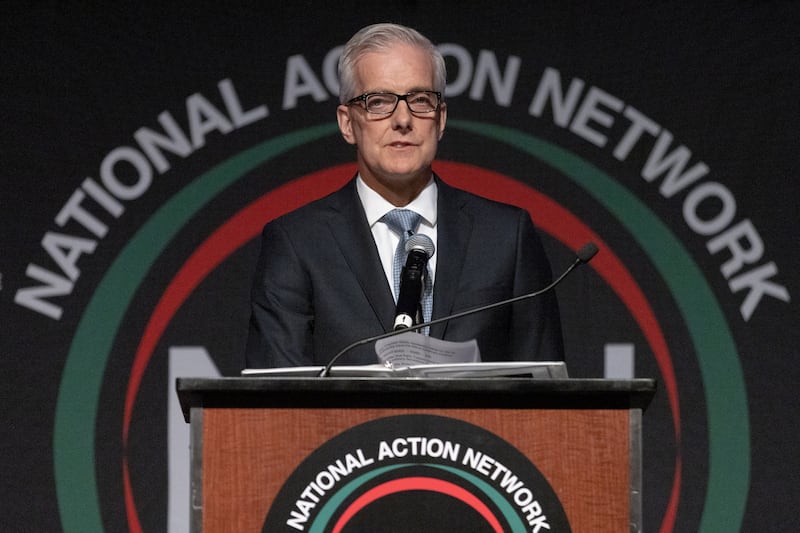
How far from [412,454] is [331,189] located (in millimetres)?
2021

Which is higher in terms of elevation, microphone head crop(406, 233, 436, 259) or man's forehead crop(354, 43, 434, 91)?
man's forehead crop(354, 43, 434, 91)

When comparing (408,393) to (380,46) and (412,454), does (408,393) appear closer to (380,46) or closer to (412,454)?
(412,454)

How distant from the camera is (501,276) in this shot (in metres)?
2.57

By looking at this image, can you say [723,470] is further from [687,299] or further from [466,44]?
[466,44]

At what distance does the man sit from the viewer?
8.16 ft

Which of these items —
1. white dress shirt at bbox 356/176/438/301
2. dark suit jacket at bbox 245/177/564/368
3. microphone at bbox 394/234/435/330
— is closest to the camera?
microphone at bbox 394/234/435/330

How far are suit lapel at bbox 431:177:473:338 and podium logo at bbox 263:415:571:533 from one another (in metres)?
0.64

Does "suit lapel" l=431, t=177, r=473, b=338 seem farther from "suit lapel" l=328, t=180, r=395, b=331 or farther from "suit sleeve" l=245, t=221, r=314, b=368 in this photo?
"suit sleeve" l=245, t=221, r=314, b=368

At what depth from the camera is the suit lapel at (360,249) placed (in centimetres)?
248

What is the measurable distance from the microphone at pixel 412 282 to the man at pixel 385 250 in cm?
21

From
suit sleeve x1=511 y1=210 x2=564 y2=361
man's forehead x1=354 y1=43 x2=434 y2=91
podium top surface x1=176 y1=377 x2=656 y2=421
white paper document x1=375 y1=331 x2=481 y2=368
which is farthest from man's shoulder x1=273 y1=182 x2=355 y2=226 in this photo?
podium top surface x1=176 y1=377 x2=656 y2=421

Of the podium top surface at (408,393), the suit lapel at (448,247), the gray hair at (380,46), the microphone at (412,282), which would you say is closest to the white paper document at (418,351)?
the microphone at (412,282)

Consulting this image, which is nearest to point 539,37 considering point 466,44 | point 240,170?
point 466,44

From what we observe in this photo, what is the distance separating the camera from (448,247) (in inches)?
101
